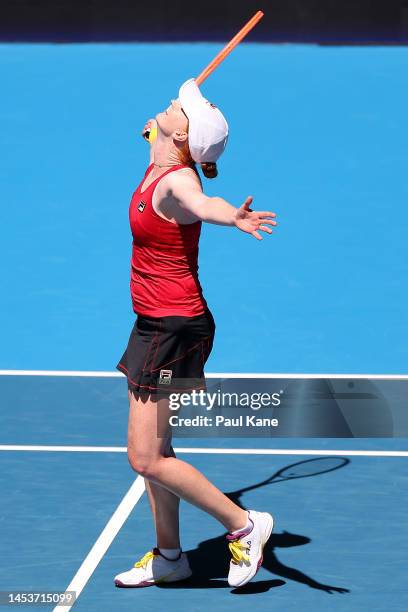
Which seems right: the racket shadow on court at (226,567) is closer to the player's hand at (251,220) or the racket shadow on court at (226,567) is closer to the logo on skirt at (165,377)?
the logo on skirt at (165,377)

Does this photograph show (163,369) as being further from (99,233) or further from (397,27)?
(397,27)

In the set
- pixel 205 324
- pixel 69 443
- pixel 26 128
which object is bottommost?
pixel 69 443

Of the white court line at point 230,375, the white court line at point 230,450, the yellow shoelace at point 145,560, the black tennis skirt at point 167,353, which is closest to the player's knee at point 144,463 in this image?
the black tennis skirt at point 167,353

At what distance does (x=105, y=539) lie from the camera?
24.5ft

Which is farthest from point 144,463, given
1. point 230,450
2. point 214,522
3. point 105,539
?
point 230,450

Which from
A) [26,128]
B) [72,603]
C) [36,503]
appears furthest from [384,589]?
[26,128]

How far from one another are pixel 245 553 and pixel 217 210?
5.37 ft

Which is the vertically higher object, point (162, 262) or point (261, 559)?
point (162, 262)

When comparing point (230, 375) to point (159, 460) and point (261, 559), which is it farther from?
point (159, 460)

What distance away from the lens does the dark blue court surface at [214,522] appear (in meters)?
6.80

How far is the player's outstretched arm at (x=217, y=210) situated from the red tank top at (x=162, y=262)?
0.22 meters

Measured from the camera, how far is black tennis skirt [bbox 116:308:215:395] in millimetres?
6711

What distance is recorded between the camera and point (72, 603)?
6609 millimetres

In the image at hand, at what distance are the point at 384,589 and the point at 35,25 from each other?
7654 mm
